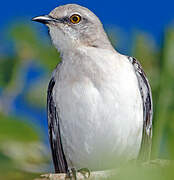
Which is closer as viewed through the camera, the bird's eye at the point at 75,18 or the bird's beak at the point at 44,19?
the bird's beak at the point at 44,19

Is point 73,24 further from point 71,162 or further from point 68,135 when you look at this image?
point 71,162

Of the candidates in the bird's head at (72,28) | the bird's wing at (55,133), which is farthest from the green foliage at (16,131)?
the bird's head at (72,28)

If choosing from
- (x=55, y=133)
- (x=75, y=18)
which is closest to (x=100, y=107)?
(x=55, y=133)

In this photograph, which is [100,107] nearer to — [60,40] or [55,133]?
[55,133]

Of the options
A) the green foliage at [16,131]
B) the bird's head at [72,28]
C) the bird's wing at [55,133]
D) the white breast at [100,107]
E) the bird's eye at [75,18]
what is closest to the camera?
the green foliage at [16,131]

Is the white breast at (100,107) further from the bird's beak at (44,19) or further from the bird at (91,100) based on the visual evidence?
the bird's beak at (44,19)

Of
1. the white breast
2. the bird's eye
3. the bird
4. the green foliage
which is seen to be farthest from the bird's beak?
the green foliage
